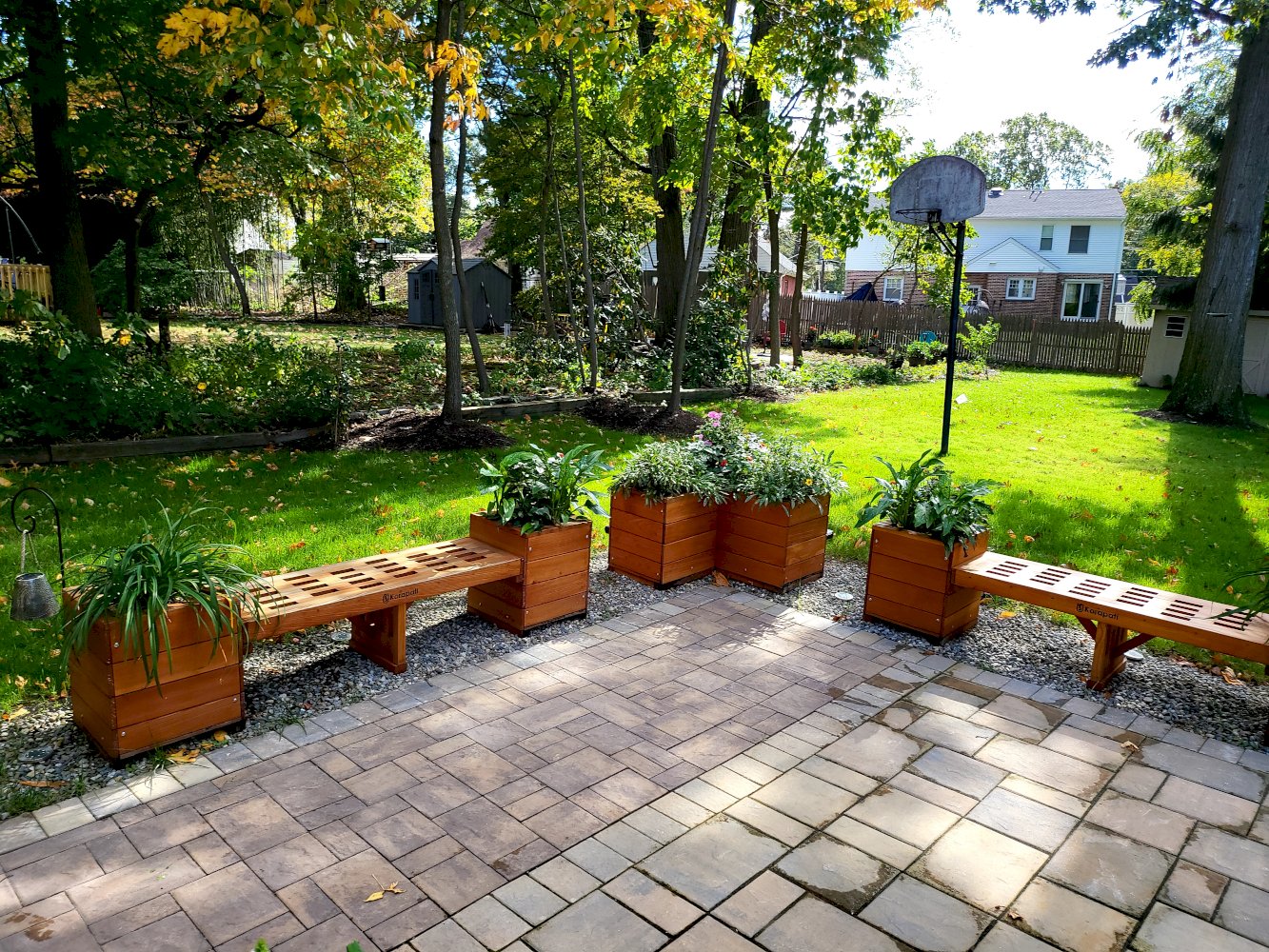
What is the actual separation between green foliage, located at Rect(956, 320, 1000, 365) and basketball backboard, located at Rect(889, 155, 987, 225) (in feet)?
32.2

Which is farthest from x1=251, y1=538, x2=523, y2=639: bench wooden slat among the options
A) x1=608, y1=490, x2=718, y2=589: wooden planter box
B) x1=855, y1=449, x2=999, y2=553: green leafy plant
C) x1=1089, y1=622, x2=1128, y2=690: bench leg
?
x1=1089, y1=622, x2=1128, y2=690: bench leg

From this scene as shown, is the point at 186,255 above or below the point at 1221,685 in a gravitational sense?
above

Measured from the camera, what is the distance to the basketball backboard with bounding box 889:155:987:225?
8.47m

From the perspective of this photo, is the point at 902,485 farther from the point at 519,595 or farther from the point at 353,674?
the point at 353,674

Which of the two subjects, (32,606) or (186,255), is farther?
(186,255)

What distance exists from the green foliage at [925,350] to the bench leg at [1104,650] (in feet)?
52.1

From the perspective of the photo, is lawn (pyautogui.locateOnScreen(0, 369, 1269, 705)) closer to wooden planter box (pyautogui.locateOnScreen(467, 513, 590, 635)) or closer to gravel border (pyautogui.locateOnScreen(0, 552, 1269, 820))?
gravel border (pyautogui.locateOnScreen(0, 552, 1269, 820))

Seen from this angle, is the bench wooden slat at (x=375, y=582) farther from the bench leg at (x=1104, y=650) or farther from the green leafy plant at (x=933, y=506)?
the bench leg at (x=1104, y=650)

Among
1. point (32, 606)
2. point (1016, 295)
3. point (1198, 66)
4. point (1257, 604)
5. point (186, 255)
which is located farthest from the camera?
point (1016, 295)

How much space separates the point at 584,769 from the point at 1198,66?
1866 cm

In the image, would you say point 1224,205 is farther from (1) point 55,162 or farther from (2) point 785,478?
(1) point 55,162

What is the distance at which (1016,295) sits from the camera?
3384 cm

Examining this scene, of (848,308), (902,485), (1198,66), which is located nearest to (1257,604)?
(902,485)

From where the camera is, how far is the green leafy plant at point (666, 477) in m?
5.40
